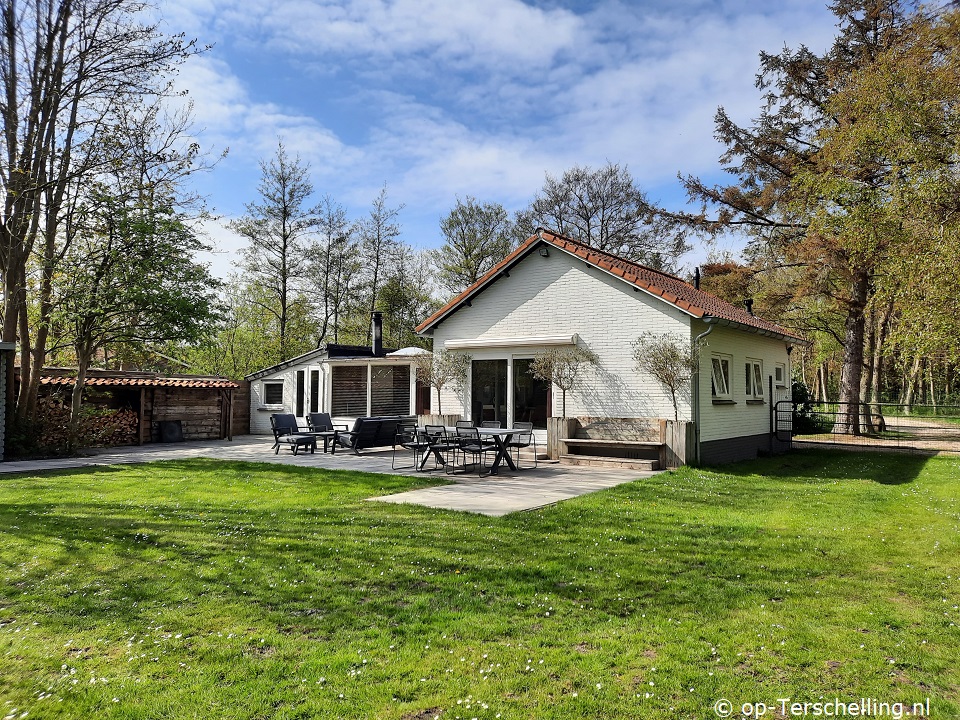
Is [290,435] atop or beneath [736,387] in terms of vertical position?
beneath

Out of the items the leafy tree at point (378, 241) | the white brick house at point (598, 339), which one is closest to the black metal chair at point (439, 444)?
the white brick house at point (598, 339)

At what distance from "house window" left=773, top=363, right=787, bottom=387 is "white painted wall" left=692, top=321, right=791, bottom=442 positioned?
429 millimetres

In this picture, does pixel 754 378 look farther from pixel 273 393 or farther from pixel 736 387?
pixel 273 393

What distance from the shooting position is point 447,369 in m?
16.6

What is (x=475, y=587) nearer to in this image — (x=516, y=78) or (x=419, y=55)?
(x=419, y=55)

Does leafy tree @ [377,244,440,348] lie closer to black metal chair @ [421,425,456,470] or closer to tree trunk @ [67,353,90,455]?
tree trunk @ [67,353,90,455]

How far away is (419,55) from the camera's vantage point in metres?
13.3

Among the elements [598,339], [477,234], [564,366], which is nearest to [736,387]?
[598,339]

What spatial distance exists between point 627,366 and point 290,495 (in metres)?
8.16

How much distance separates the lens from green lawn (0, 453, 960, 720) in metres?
3.34

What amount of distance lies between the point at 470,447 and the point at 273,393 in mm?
13430

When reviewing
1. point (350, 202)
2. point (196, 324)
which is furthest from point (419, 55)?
point (350, 202)

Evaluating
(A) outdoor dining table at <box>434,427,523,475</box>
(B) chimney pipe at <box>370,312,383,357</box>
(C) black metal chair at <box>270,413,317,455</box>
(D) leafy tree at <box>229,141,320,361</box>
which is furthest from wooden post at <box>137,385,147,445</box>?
(A) outdoor dining table at <box>434,427,523,475</box>

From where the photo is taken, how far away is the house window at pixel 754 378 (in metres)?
16.7
